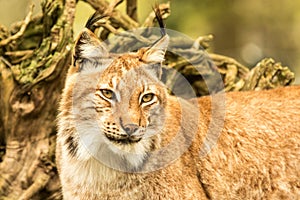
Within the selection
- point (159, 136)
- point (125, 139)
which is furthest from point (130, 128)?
point (159, 136)

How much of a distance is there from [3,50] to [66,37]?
77cm

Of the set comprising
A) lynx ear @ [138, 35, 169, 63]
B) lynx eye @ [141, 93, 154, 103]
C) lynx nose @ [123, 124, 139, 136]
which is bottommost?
lynx nose @ [123, 124, 139, 136]

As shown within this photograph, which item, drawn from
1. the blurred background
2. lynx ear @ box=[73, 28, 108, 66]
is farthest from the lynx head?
the blurred background

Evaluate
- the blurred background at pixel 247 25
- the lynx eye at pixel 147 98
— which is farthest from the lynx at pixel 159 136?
the blurred background at pixel 247 25

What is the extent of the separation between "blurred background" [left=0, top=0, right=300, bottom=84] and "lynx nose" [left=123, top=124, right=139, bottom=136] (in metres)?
14.8

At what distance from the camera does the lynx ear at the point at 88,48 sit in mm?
6059

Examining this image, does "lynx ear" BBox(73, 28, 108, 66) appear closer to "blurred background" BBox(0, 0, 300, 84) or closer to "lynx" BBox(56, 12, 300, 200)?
"lynx" BBox(56, 12, 300, 200)

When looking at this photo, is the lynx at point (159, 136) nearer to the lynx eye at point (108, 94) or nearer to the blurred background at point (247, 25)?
the lynx eye at point (108, 94)

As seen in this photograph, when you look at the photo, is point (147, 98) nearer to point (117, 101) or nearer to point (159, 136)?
point (117, 101)

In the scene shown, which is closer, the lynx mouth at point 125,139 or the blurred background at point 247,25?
the lynx mouth at point 125,139

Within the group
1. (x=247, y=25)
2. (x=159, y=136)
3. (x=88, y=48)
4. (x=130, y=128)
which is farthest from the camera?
(x=247, y=25)

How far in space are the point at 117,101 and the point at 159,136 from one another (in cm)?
58

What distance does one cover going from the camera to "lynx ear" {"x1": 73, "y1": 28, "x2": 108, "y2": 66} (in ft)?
A: 19.9

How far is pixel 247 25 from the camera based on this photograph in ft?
74.7
